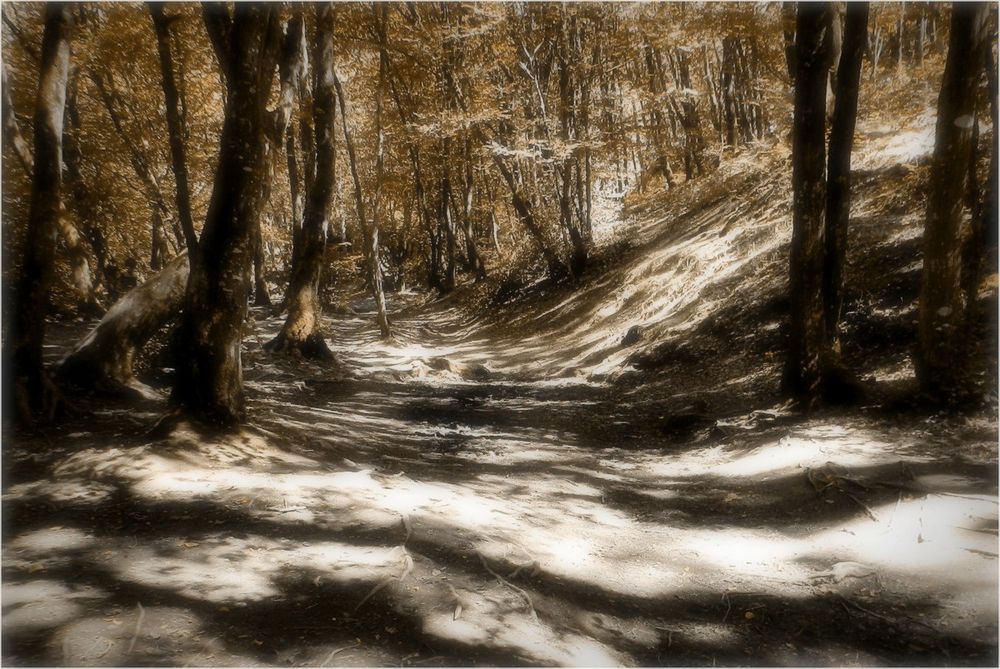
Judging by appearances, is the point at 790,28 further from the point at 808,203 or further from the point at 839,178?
the point at 808,203

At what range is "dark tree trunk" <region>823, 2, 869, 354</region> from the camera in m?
6.82

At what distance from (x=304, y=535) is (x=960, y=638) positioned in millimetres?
4035

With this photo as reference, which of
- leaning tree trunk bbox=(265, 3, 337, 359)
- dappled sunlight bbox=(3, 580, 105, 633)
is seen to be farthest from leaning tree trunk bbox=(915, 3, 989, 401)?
leaning tree trunk bbox=(265, 3, 337, 359)

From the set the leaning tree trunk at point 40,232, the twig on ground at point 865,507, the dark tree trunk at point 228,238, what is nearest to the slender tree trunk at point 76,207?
the leaning tree trunk at point 40,232

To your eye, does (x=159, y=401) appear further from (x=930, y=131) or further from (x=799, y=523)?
(x=930, y=131)

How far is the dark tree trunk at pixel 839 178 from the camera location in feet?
22.4

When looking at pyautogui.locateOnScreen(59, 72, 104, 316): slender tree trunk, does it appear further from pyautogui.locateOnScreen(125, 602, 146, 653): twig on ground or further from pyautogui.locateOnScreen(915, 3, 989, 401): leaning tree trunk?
pyautogui.locateOnScreen(915, 3, 989, 401): leaning tree trunk

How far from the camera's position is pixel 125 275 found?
23172mm

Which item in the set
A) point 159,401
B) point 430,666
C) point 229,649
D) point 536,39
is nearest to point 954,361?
point 430,666

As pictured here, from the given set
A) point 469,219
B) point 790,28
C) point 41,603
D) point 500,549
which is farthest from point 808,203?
point 469,219

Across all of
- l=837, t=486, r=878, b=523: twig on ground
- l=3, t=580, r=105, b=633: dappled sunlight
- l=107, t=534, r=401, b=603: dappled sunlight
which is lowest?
l=837, t=486, r=878, b=523: twig on ground

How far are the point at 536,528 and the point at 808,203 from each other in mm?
5043

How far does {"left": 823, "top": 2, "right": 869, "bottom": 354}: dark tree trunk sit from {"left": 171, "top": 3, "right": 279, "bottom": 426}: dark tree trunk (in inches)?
257

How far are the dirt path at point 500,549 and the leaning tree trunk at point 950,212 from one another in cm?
63
